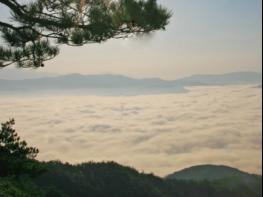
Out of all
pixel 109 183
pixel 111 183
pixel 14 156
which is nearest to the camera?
pixel 14 156

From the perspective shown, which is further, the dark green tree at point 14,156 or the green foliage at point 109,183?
the green foliage at point 109,183

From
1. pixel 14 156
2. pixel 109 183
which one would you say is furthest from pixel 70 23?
pixel 109 183

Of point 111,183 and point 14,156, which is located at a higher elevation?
point 14,156

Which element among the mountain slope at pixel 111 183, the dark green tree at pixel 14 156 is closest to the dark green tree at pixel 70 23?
the dark green tree at pixel 14 156

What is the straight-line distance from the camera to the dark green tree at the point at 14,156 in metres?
11.8

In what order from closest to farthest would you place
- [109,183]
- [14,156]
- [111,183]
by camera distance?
[14,156], [109,183], [111,183]

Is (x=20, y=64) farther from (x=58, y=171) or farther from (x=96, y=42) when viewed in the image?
(x=58, y=171)

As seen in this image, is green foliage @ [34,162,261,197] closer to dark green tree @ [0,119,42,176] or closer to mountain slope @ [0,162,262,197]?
mountain slope @ [0,162,262,197]

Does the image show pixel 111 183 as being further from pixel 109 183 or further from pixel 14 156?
pixel 14 156

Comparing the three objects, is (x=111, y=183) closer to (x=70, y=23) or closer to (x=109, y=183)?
(x=109, y=183)

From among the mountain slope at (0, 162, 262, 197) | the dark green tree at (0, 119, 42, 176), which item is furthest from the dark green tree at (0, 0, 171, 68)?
the mountain slope at (0, 162, 262, 197)

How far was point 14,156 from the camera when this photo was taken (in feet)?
39.5

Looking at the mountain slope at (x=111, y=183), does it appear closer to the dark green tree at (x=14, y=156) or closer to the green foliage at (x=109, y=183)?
the green foliage at (x=109, y=183)

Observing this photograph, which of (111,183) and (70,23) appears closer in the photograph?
(70,23)
